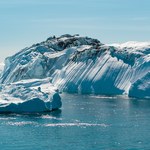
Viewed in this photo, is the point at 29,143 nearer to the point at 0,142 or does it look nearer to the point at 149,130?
the point at 0,142

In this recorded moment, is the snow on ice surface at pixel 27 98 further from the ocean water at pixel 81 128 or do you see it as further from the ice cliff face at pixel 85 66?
the ice cliff face at pixel 85 66

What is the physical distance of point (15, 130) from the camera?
8044 cm

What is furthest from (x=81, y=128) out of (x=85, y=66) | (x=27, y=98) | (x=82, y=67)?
(x=82, y=67)

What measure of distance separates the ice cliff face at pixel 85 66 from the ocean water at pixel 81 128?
26.7 metres

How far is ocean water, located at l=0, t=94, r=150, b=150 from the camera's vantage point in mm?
69125

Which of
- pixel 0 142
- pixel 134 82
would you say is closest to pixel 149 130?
pixel 0 142

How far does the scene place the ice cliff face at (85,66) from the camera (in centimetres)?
14212

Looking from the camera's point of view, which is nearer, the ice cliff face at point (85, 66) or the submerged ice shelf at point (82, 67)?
the submerged ice shelf at point (82, 67)

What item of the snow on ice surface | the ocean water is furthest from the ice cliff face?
the snow on ice surface

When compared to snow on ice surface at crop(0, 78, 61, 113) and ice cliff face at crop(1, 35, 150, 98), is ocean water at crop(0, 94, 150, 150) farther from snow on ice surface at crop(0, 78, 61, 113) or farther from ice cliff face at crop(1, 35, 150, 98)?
ice cliff face at crop(1, 35, 150, 98)

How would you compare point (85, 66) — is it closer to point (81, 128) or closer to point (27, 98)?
point (27, 98)

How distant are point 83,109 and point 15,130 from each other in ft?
99.6

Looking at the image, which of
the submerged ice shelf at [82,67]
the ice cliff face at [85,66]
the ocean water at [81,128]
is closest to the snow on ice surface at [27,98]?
the submerged ice shelf at [82,67]

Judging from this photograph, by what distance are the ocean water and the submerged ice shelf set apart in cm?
936
